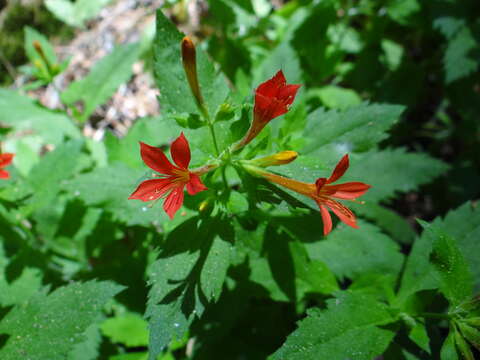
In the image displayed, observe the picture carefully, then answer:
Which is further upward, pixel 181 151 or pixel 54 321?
pixel 181 151

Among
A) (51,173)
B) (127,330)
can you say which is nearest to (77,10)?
(51,173)

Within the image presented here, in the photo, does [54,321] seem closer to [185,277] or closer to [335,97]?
[185,277]

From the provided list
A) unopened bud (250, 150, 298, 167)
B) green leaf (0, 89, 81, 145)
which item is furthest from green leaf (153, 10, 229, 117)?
green leaf (0, 89, 81, 145)

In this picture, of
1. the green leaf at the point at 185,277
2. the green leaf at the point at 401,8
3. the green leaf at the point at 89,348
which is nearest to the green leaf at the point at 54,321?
the green leaf at the point at 185,277

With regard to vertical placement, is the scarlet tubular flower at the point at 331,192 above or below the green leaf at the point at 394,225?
above

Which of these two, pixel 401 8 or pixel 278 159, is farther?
pixel 401 8

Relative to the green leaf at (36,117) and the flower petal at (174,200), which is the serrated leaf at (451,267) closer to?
the flower petal at (174,200)

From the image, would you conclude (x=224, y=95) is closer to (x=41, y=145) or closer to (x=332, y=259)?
(x=332, y=259)
